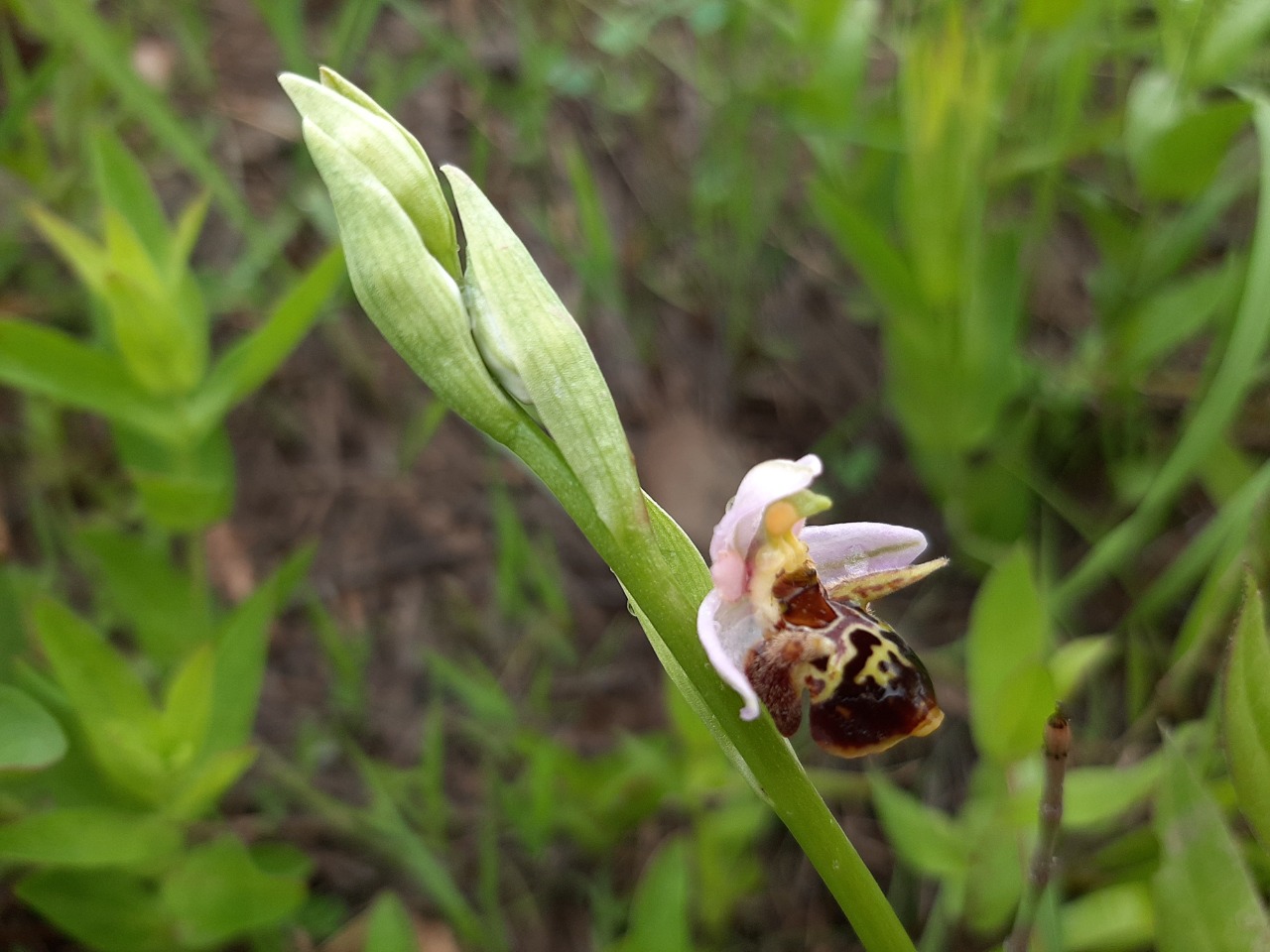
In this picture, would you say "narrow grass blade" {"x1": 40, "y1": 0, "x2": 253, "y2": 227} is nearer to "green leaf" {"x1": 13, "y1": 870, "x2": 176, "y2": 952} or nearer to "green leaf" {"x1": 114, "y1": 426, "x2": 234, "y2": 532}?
"green leaf" {"x1": 114, "y1": 426, "x2": 234, "y2": 532}

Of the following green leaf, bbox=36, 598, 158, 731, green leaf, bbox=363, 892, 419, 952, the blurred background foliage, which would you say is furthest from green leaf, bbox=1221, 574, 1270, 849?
green leaf, bbox=36, 598, 158, 731

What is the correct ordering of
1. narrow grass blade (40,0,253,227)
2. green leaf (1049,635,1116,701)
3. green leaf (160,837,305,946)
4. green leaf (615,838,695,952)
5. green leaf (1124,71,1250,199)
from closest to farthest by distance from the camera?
green leaf (615,838,695,952) < green leaf (160,837,305,946) < green leaf (1049,635,1116,701) < green leaf (1124,71,1250,199) < narrow grass blade (40,0,253,227)

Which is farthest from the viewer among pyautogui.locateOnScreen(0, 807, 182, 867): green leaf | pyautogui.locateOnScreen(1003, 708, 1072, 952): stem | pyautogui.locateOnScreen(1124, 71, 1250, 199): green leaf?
pyautogui.locateOnScreen(1124, 71, 1250, 199): green leaf

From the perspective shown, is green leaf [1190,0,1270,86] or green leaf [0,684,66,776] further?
green leaf [1190,0,1270,86]

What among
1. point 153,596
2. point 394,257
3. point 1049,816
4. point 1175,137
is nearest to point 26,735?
point 153,596

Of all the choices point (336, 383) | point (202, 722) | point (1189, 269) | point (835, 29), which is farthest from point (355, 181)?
point (1189, 269)

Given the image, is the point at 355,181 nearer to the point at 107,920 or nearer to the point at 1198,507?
the point at 107,920

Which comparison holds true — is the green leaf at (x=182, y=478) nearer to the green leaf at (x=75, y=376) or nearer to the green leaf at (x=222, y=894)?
the green leaf at (x=75, y=376)
